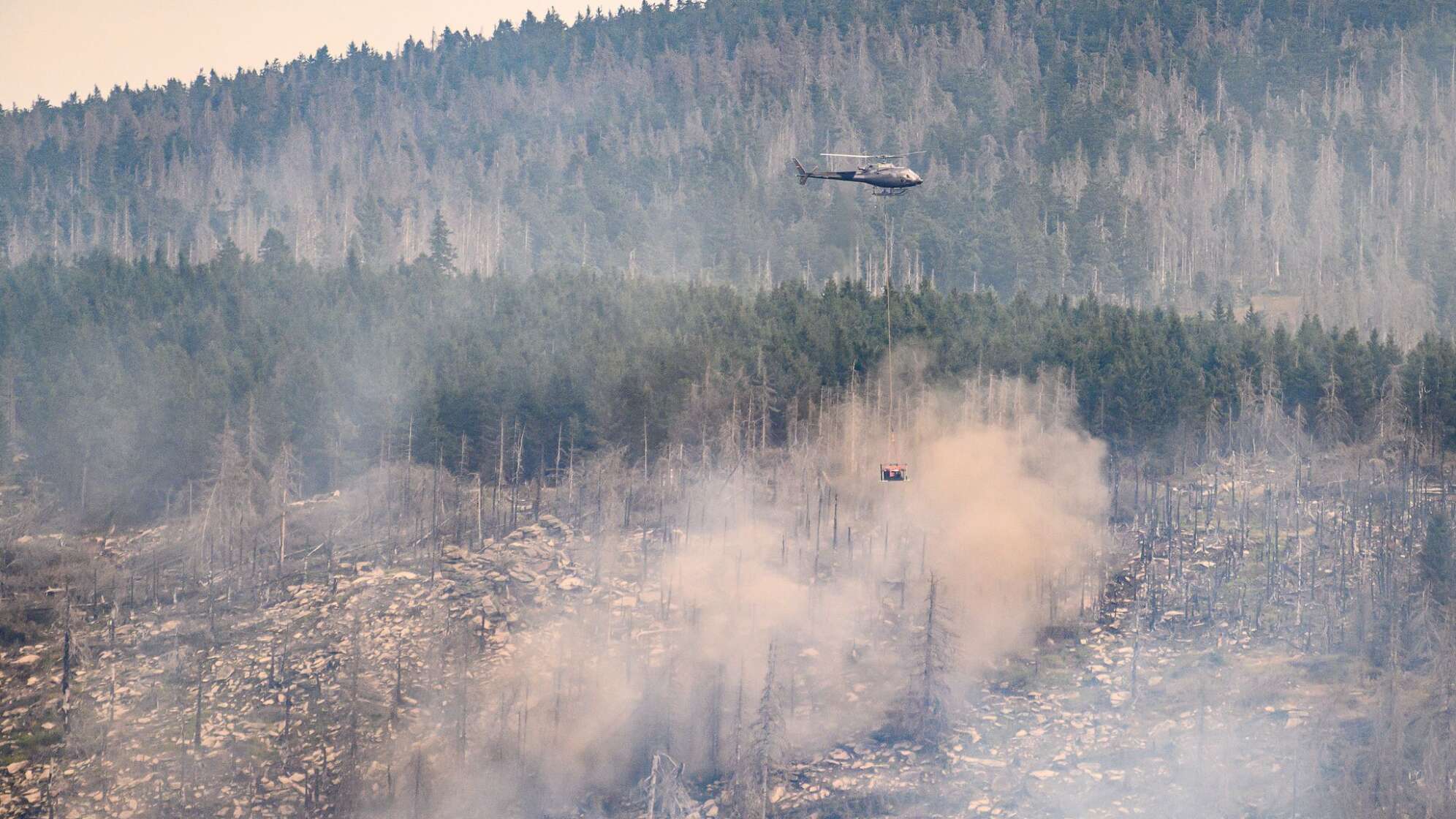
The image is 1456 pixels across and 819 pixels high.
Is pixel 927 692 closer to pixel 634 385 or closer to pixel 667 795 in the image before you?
pixel 667 795

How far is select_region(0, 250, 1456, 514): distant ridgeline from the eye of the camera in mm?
113938

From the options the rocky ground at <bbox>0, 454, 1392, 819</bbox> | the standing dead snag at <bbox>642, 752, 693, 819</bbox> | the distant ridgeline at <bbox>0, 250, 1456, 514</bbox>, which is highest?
the distant ridgeline at <bbox>0, 250, 1456, 514</bbox>

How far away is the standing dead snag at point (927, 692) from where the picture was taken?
97812 mm

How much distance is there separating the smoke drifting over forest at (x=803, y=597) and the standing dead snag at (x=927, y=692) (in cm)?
42

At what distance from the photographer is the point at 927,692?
9925 centimetres

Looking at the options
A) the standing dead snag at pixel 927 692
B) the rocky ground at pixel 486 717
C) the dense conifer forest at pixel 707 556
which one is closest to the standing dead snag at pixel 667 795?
the dense conifer forest at pixel 707 556

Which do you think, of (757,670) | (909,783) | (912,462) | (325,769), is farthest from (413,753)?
(912,462)

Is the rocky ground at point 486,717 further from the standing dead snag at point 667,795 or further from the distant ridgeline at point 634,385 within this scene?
the distant ridgeline at point 634,385

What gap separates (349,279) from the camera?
142 meters

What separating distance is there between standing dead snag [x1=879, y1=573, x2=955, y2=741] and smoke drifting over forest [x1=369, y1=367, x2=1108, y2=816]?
16.6 inches

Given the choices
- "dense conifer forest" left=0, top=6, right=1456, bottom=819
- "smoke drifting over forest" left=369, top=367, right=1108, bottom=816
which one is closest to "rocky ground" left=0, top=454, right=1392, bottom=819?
"dense conifer forest" left=0, top=6, right=1456, bottom=819

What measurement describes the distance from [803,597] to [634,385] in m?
17.4

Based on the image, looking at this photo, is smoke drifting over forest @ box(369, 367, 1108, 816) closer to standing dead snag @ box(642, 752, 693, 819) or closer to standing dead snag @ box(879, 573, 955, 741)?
standing dead snag @ box(879, 573, 955, 741)

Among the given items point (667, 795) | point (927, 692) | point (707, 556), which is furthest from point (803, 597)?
point (667, 795)
